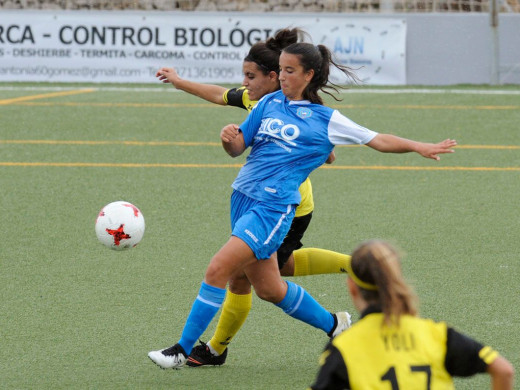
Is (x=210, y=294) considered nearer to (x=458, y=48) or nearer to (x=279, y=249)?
(x=279, y=249)

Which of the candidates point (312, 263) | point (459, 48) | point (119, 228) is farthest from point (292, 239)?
point (459, 48)

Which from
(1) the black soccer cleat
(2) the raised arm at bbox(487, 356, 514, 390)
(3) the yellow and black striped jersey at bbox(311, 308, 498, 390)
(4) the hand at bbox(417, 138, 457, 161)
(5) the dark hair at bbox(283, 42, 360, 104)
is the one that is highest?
(5) the dark hair at bbox(283, 42, 360, 104)

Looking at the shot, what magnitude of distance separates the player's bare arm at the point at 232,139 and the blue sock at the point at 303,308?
84 cm

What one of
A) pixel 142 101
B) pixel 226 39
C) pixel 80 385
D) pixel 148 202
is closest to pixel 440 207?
pixel 148 202

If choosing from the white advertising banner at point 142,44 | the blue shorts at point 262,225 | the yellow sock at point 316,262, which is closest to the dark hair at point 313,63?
the blue shorts at point 262,225

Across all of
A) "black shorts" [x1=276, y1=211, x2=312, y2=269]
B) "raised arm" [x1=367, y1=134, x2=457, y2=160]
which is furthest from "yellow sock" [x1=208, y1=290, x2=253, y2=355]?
"raised arm" [x1=367, y1=134, x2=457, y2=160]

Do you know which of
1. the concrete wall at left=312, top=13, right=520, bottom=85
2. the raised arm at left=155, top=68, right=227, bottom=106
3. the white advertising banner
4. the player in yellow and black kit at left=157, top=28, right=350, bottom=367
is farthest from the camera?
the white advertising banner

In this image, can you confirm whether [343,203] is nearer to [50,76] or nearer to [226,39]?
[226,39]

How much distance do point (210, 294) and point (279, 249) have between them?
77 cm

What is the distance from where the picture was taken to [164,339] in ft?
20.3

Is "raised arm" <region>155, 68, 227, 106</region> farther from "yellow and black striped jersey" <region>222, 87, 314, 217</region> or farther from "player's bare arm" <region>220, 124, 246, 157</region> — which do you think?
"player's bare arm" <region>220, 124, 246, 157</region>

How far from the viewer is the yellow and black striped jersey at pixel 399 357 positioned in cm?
329

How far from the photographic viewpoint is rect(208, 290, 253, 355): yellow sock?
5.72 m

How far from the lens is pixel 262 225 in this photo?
5.36 metres
